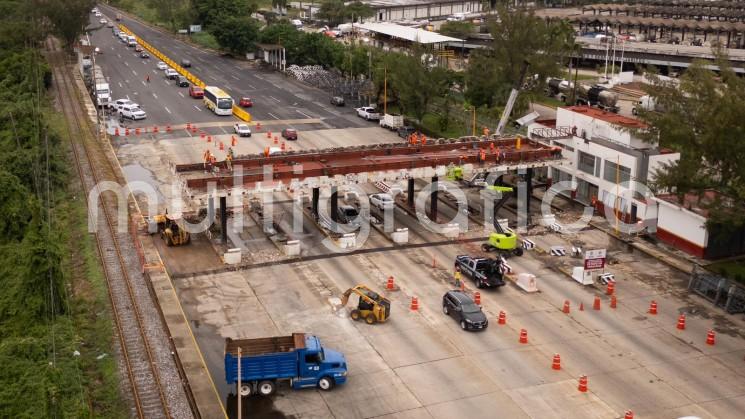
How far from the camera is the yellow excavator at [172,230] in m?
46.0

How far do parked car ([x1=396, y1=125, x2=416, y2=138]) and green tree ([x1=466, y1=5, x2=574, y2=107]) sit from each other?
6322 mm

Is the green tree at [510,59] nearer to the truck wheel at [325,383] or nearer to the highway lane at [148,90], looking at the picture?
the highway lane at [148,90]

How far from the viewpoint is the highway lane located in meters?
81.9

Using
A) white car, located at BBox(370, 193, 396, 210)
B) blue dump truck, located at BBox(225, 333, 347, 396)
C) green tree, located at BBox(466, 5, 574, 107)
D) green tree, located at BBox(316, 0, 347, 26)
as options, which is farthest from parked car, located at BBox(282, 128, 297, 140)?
green tree, located at BBox(316, 0, 347, 26)

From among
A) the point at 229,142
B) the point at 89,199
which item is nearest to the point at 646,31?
the point at 229,142

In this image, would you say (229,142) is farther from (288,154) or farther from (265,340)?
(265,340)

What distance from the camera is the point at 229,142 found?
71.8 meters

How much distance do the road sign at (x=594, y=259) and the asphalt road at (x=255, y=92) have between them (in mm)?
41472

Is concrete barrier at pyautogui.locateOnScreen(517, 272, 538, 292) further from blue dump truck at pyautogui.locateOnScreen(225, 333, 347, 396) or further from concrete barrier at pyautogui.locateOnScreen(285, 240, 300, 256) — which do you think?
blue dump truck at pyautogui.locateOnScreen(225, 333, 347, 396)

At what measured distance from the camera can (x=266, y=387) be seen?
30328 millimetres

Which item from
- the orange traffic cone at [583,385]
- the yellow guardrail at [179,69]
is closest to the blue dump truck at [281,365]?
the orange traffic cone at [583,385]

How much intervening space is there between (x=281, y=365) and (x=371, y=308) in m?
7.35

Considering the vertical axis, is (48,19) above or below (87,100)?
above

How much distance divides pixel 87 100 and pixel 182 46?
4763 cm
